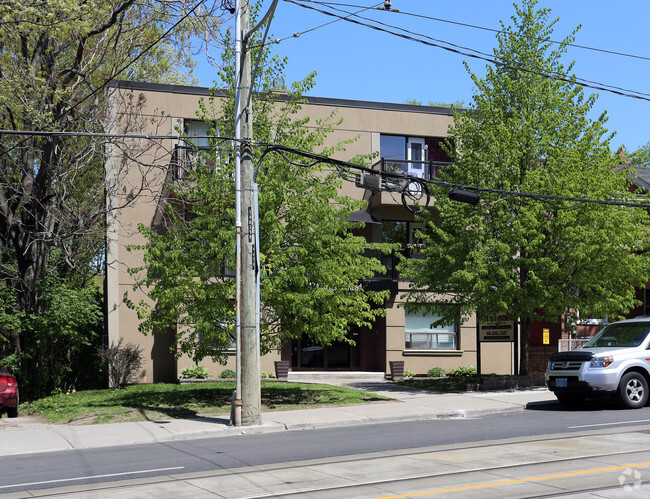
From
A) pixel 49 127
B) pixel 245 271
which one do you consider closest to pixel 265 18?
pixel 245 271

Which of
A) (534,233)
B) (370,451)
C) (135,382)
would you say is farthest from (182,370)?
(370,451)

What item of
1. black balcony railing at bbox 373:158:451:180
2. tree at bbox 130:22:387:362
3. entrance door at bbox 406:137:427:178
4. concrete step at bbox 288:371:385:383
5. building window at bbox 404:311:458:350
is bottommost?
concrete step at bbox 288:371:385:383

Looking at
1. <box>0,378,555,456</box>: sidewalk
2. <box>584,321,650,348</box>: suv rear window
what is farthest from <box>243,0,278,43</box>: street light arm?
<box>584,321,650,348</box>: suv rear window

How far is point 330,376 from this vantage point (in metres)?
27.8

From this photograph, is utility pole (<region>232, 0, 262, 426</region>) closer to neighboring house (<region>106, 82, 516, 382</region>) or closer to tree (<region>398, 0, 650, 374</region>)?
tree (<region>398, 0, 650, 374</region>)

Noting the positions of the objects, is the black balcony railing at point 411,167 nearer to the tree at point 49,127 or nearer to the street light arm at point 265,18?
the tree at point 49,127

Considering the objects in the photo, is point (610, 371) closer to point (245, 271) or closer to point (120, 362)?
point (245, 271)

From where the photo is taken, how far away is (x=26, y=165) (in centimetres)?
2309

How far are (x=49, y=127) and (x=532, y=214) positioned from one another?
544 inches

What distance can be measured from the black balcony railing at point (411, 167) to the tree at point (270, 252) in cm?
979

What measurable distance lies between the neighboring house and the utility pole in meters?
11.0

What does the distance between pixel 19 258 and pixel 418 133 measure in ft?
50.7

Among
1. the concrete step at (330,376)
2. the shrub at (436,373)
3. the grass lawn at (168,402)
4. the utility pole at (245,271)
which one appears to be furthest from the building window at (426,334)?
the utility pole at (245,271)

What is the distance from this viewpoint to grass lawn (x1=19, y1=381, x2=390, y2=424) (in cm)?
1709
